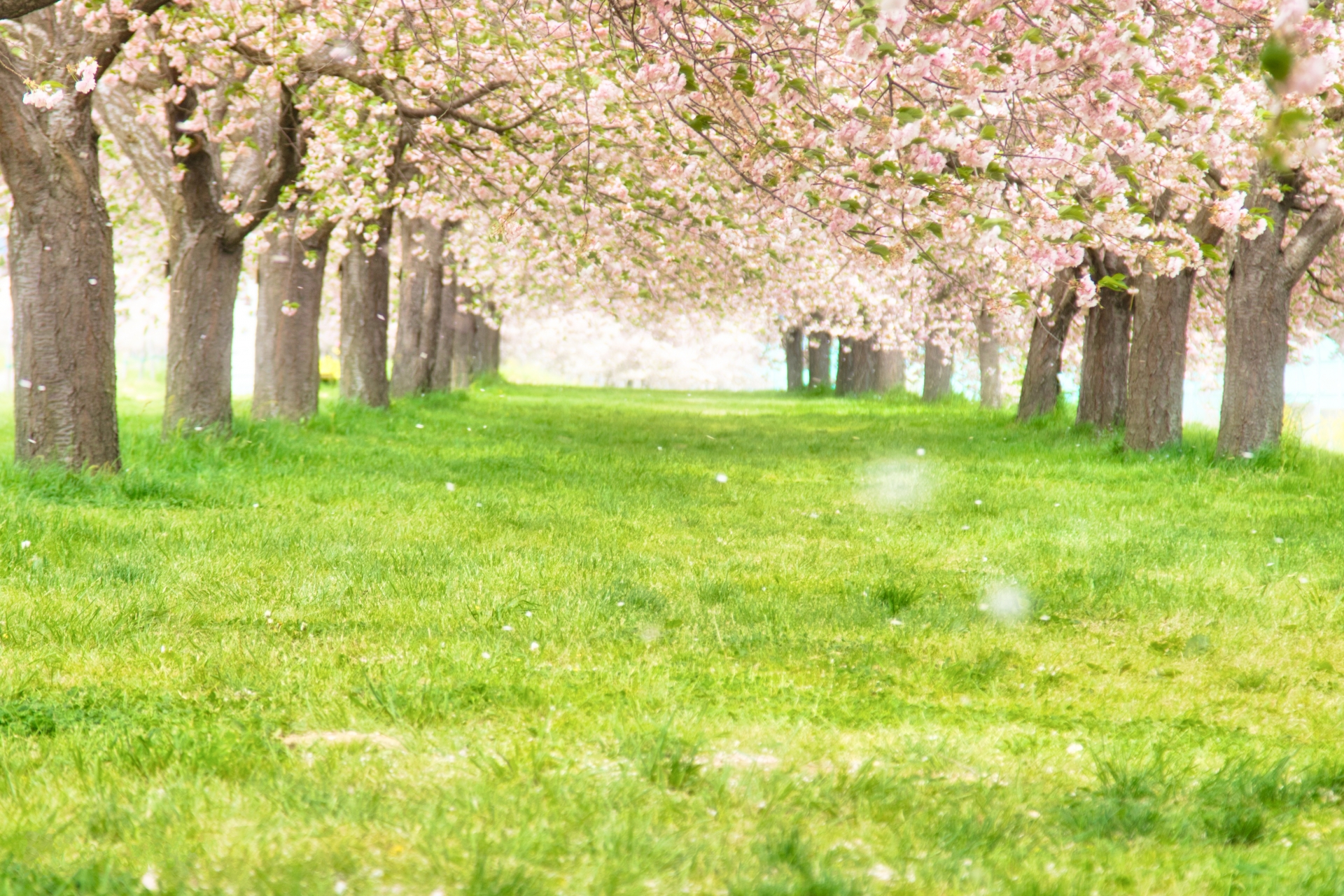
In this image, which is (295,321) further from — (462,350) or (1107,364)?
(462,350)

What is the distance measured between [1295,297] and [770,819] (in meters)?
20.5

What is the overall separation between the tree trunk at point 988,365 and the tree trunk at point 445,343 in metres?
11.1

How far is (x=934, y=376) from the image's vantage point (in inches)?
1141

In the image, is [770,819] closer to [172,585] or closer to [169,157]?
[172,585]

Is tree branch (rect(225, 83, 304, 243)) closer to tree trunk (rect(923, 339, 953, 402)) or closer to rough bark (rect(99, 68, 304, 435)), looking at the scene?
rough bark (rect(99, 68, 304, 435))

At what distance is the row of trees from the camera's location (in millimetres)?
6375

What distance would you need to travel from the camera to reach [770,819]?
3355 millimetres

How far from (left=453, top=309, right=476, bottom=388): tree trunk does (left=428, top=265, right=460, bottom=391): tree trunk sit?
3.09 metres

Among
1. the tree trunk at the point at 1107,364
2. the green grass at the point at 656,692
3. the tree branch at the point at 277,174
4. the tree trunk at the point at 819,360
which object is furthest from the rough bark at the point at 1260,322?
the tree trunk at the point at 819,360

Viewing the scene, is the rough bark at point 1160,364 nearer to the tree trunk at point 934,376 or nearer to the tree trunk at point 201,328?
the tree trunk at point 201,328

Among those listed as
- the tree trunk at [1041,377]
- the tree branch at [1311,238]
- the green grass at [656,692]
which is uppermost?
the tree branch at [1311,238]

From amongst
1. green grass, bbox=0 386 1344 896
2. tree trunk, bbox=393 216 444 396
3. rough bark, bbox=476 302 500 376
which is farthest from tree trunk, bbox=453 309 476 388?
green grass, bbox=0 386 1344 896

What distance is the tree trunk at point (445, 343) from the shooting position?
84.1ft

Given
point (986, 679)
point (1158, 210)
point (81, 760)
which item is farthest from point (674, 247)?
point (81, 760)
